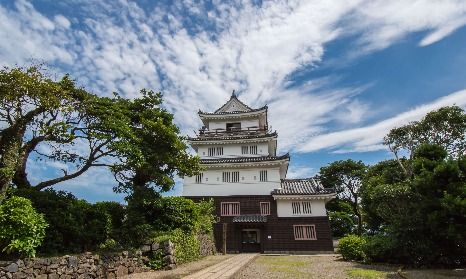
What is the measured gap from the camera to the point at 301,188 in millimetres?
29469

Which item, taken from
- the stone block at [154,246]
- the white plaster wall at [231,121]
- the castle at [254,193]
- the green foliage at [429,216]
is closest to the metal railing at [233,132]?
the castle at [254,193]

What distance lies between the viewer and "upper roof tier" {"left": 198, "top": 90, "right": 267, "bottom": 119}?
33344 mm

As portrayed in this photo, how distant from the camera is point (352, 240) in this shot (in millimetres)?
17688

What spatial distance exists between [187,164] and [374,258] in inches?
439

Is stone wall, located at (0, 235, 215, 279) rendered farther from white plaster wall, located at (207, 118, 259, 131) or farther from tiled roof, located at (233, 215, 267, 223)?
white plaster wall, located at (207, 118, 259, 131)

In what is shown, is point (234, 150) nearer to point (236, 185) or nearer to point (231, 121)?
point (231, 121)

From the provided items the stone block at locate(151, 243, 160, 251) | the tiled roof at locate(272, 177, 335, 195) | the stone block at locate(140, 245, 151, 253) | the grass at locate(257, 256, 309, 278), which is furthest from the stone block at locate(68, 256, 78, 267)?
the tiled roof at locate(272, 177, 335, 195)

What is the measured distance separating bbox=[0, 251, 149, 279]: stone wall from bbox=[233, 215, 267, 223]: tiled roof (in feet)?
51.9

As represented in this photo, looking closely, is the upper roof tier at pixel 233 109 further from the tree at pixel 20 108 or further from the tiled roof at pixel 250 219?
the tree at pixel 20 108

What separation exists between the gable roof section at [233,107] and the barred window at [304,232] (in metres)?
14.9

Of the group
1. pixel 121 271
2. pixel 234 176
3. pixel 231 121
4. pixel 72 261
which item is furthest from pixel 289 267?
pixel 231 121

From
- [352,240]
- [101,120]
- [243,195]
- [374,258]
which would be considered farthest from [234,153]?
[101,120]

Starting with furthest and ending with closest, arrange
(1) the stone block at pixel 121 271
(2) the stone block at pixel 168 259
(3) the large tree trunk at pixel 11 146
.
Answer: (2) the stone block at pixel 168 259 < (1) the stone block at pixel 121 271 < (3) the large tree trunk at pixel 11 146

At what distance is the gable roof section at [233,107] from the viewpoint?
114ft
